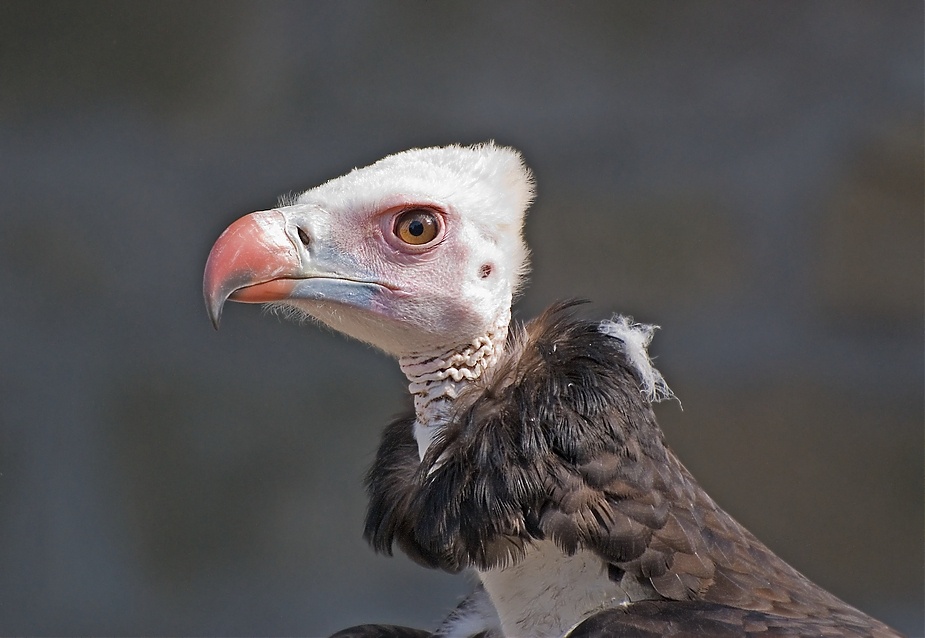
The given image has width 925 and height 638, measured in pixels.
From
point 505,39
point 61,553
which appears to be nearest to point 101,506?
point 61,553

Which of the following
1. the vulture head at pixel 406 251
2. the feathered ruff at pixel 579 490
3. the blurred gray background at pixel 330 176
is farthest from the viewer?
the blurred gray background at pixel 330 176

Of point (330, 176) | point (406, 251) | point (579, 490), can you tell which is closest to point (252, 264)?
point (406, 251)

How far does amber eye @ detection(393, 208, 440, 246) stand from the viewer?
1947 millimetres

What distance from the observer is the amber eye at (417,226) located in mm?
1947

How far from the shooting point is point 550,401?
180cm

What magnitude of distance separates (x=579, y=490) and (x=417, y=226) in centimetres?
56

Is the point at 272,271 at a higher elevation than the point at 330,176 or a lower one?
lower

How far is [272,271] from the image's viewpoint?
184cm

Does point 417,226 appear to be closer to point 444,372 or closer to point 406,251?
point 406,251

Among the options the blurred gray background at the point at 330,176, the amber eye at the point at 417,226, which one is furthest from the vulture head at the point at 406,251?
the blurred gray background at the point at 330,176

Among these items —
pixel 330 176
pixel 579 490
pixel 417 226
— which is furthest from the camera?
pixel 330 176

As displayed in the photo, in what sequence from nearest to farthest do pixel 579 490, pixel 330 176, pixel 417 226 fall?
pixel 579 490, pixel 417 226, pixel 330 176

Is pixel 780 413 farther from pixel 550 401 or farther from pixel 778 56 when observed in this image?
pixel 550 401

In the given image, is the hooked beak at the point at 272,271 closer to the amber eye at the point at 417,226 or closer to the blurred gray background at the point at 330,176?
the amber eye at the point at 417,226
